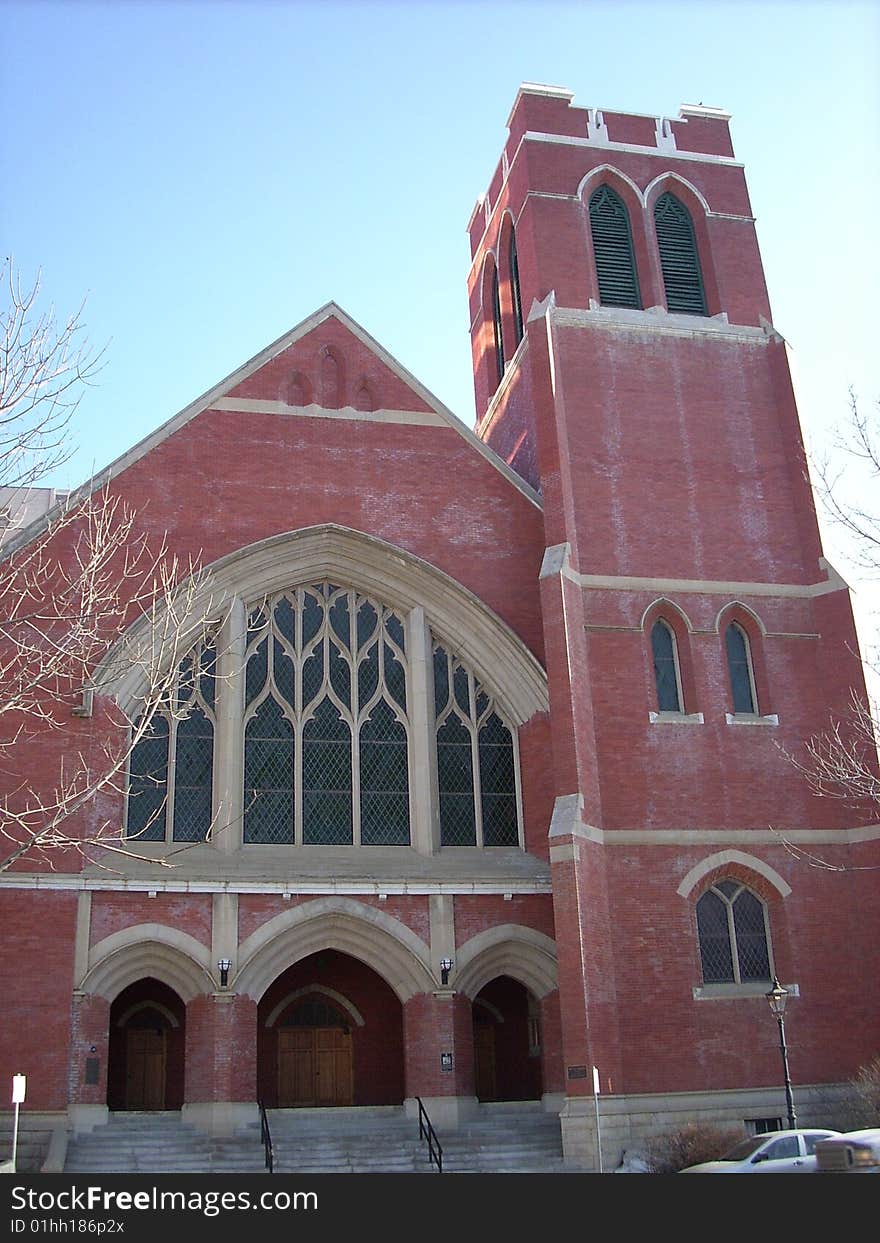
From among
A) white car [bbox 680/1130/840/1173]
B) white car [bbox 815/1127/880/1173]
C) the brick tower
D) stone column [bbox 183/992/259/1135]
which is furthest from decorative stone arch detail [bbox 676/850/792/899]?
stone column [bbox 183/992/259/1135]

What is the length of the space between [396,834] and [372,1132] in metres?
4.49

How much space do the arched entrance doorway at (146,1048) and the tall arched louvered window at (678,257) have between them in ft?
51.8

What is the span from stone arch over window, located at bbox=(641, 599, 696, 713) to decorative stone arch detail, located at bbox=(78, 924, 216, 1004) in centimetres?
842

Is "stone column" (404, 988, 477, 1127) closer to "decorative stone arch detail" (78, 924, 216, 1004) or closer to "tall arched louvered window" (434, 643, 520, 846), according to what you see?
"tall arched louvered window" (434, 643, 520, 846)

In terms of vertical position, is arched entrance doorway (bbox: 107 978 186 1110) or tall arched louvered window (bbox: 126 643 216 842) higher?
tall arched louvered window (bbox: 126 643 216 842)

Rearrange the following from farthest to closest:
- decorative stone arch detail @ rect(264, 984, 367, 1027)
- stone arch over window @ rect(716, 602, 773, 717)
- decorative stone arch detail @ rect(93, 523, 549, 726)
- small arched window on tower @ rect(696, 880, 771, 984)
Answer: stone arch over window @ rect(716, 602, 773, 717) → decorative stone arch detail @ rect(93, 523, 549, 726) → decorative stone arch detail @ rect(264, 984, 367, 1027) → small arched window on tower @ rect(696, 880, 771, 984)

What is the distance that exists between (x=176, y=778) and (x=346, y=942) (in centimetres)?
363

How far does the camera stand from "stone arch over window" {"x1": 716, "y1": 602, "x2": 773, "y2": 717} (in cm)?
2225

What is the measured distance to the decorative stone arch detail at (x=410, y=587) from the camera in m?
21.7

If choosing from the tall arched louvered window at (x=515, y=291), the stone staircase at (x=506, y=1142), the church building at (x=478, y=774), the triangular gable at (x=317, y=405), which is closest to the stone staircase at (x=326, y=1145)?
the stone staircase at (x=506, y=1142)

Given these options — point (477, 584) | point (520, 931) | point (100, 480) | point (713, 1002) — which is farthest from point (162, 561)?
point (713, 1002)

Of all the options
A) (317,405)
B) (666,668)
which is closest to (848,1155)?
(666,668)

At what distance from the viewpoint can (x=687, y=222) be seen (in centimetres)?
2692

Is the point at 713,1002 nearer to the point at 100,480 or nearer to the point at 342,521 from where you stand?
the point at 342,521
